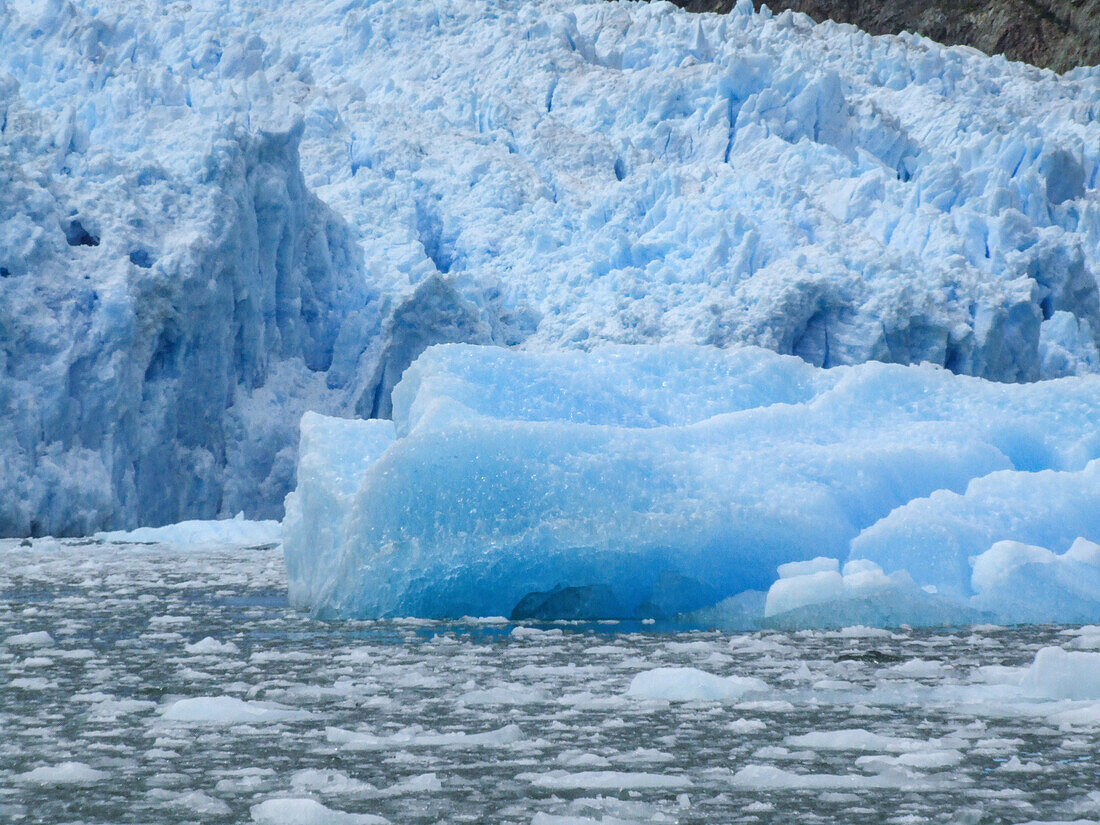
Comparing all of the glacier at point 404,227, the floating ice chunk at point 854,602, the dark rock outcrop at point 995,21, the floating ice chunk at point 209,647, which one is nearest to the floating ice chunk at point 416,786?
the floating ice chunk at point 209,647

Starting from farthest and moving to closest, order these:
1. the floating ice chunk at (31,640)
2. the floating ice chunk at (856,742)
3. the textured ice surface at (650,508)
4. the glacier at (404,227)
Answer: the glacier at (404,227) < the textured ice surface at (650,508) < the floating ice chunk at (31,640) < the floating ice chunk at (856,742)

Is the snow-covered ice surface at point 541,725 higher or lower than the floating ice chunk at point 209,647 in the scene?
higher

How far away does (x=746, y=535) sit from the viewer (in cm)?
568

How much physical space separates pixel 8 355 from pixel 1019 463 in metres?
10.4

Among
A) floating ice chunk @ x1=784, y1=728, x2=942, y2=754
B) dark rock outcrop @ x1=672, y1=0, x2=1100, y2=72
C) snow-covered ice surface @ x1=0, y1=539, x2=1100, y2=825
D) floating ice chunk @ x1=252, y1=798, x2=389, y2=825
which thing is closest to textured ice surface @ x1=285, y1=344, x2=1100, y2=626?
snow-covered ice surface @ x1=0, y1=539, x2=1100, y2=825

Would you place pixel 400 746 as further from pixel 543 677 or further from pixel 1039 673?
pixel 1039 673

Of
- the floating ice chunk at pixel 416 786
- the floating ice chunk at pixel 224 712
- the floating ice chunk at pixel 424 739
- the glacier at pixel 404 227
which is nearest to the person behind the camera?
the floating ice chunk at pixel 416 786

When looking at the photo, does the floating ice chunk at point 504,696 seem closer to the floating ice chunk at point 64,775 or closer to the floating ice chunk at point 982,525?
the floating ice chunk at point 64,775

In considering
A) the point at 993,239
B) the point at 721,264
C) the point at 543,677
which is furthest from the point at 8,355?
the point at 993,239

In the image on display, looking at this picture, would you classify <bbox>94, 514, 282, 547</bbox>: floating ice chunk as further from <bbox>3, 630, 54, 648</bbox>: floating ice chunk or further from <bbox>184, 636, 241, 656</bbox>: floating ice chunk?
<bbox>184, 636, 241, 656</bbox>: floating ice chunk

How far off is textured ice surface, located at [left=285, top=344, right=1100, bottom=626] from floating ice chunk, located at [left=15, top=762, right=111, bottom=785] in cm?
296

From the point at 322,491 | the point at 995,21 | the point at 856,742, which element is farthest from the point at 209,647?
the point at 995,21

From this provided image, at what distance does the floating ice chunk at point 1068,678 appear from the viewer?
11.5 feet

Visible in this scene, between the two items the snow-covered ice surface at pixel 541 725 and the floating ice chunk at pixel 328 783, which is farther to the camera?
the floating ice chunk at pixel 328 783
